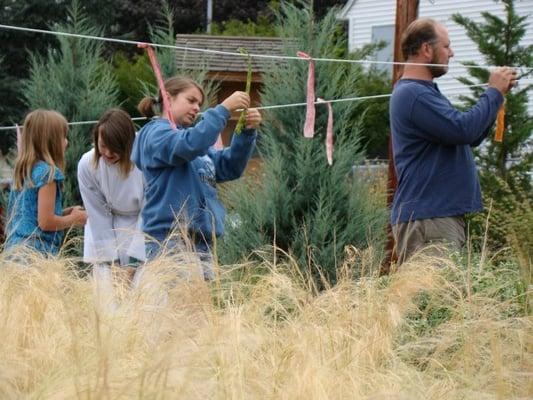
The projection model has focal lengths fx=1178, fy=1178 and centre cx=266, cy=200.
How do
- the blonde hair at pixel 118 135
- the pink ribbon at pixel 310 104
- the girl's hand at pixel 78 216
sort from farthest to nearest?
the pink ribbon at pixel 310 104, the girl's hand at pixel 78 216, the blonde hair at pixel 118 135

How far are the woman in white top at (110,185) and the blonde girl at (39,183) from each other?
19cm

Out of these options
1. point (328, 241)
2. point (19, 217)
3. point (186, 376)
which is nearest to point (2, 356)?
point (186, 376)

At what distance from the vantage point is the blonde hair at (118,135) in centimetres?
576

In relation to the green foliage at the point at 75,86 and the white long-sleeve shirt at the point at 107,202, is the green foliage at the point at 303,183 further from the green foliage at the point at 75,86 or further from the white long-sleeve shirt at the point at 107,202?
the green foliage at the point at 75,86

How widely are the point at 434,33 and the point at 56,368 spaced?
2715 mm

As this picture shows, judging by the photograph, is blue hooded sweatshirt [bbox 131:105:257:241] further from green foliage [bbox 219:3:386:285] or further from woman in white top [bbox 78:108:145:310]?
green foliage [bbox 219:3:386:285]

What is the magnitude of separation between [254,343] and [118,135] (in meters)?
2.31

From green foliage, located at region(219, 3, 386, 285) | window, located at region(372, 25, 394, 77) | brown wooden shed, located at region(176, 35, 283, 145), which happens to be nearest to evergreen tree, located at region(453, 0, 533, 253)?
green foliage, located at region(219, 3, 386, 285)

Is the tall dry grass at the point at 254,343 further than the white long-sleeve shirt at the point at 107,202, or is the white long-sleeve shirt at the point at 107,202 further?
the white long-sleeve shirt at the point at 107,202

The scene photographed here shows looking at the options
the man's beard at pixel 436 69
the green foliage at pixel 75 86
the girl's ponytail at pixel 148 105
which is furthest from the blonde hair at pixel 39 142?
the green foliage at pixel 75 86

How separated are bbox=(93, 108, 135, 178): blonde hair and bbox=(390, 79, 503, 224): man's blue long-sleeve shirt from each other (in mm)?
1344

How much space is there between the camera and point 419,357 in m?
4.22

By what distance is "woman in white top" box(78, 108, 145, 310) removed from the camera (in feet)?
19.0

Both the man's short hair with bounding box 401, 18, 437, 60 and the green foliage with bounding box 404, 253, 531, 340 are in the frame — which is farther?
the man's short hair with bounding box 401, 18, 437, 60
